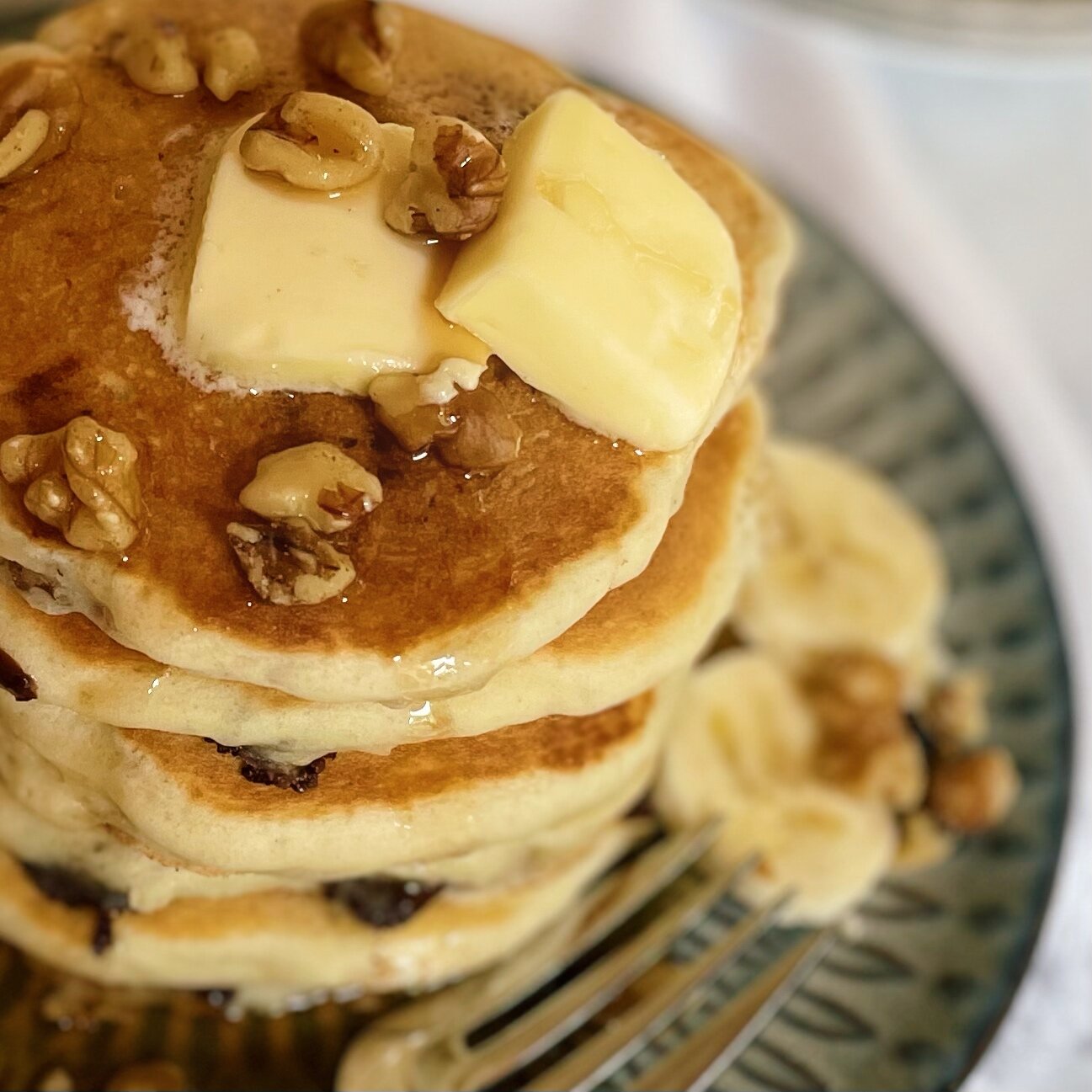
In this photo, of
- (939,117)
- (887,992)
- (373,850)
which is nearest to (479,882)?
(373,850)

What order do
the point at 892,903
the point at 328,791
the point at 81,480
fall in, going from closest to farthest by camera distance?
the point at 81,480
the point at 328,791
the point at 892,903

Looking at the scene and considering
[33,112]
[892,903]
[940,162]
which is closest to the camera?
[33,112]

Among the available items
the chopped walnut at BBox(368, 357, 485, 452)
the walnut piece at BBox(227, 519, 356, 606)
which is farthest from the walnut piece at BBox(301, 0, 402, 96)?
the walnut piece at BBox(227, 519, 356, 606)

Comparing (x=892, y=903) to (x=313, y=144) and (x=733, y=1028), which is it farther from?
(x=313, y=144)

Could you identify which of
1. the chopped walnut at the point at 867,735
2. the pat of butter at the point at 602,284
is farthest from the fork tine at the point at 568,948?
the pat of butter at the point at 602,284

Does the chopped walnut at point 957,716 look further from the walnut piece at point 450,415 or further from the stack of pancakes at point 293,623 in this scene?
the walnut piece at point 450,415

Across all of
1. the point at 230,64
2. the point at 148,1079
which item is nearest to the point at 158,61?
the point at 230,64

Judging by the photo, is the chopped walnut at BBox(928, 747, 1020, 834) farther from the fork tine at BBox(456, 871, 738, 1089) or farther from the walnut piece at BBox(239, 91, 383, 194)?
the walnut piece at BBox(239, 91, 383, 194)
